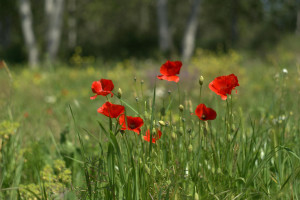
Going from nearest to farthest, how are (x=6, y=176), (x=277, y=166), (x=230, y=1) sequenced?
(x=277, y=166) < (x=6, y=176) < (x=230, y=1)

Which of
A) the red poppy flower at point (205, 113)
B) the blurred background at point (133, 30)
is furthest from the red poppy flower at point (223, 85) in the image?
the blurred background at point (133, 30)

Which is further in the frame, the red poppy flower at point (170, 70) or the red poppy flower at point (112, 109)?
the red poppy flower at point (170, 70)

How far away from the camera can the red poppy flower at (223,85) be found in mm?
1266

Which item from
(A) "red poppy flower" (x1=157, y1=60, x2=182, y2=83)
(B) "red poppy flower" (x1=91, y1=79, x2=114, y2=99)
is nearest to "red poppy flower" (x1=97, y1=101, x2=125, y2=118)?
(B) "red poppy flower" (x1=91, y1=79, x2=114, y2=99)

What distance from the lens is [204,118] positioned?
1270 mm

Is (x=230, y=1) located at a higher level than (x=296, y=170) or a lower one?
higher

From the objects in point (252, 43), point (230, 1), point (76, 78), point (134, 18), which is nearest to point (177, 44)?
point (252, 43)

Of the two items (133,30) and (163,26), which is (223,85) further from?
(133,30)

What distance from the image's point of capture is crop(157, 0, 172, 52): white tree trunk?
13.2m

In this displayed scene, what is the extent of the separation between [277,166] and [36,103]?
14.9ft

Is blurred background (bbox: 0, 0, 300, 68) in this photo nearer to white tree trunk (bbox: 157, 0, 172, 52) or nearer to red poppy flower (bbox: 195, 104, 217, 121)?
white tree trunk (bbox: 157, 0, 172, 52)

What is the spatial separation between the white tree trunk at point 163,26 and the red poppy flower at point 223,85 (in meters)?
12.3

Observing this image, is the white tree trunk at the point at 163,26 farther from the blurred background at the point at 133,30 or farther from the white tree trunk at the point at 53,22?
the white tree trunk at the point at 53,22

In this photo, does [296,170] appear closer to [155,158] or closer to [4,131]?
[155,158]
